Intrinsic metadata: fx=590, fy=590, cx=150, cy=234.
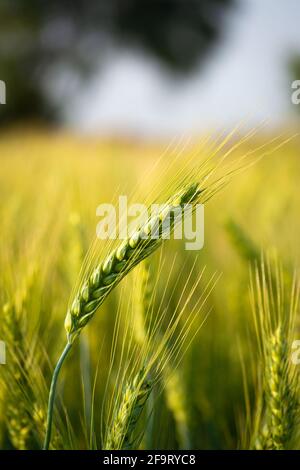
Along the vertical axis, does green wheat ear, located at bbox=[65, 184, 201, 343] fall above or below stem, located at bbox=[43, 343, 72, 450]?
above

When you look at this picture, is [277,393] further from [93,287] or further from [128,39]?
[128,39]

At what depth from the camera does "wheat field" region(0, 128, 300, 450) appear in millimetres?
508

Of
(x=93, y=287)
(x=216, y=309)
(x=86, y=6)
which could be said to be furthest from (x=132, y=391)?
(x=86, y=6)

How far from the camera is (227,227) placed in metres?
0.85

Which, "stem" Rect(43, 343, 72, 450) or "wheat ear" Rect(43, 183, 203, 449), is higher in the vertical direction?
"wheat ear" Rect(43, 183, 203, 449)

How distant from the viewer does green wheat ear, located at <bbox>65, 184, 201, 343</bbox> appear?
455 mm

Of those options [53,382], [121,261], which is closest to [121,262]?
[121,261]

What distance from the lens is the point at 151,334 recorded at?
0.53m

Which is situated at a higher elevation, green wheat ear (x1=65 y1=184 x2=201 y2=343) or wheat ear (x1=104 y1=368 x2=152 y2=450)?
green wheat ear (x1=65 y1=184 x2=201 y2=343)

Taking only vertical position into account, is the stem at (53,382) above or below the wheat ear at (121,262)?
below

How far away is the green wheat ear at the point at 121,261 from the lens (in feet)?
1.49

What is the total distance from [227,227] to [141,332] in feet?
0.85

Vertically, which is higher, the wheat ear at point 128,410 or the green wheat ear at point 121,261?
the green wheat ear at point 121,261

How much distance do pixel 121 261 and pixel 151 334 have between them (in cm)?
9
